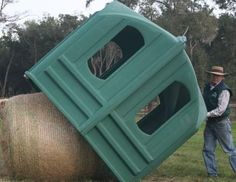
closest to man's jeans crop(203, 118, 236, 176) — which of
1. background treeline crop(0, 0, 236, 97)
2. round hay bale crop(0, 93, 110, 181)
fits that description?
round hay bale crop(0, 93, 110, 181)

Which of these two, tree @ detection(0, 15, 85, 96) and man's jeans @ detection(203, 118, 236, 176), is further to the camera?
tree @ detection(0, 15, 85, 96)

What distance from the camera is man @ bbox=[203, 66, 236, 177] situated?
8.00 metres

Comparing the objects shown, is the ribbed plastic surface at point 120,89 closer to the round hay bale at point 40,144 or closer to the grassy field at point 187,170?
the round hay bale at point 40,144

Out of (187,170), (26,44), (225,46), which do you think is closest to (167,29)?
(225,46)

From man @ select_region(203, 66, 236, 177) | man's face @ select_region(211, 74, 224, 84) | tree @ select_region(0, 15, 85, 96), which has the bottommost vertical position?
tree @ select_region(0, 15, 85, 96)

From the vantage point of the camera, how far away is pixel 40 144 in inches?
260

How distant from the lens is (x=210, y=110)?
8.11 metres

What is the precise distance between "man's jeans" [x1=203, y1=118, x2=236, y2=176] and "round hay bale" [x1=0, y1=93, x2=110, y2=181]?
6.20 ft

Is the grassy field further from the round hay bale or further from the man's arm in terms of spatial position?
the round hay bale

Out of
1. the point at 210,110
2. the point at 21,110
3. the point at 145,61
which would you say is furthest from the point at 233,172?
the point at 21,110


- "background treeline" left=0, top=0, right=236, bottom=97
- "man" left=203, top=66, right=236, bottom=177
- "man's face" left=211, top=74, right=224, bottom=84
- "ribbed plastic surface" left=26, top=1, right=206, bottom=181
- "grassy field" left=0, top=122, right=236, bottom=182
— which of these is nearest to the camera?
"ribbed plastic surface" left=26, top=1, right=206, bottom=181

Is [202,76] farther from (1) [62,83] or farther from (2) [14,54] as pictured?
(1) [62,83]

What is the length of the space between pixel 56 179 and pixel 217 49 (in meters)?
47.6

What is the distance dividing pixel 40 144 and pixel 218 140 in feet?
9.32
